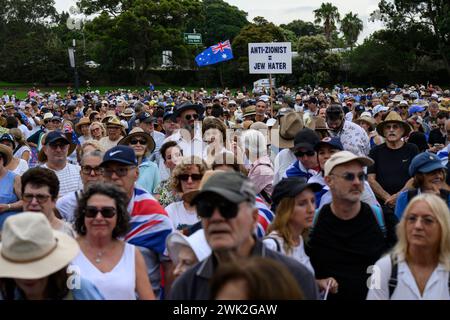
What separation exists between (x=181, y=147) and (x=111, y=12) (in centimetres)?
6462

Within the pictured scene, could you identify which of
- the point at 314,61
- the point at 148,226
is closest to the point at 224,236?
the point at 148,226

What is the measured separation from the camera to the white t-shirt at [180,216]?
5.25m

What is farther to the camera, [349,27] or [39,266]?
[349,27]

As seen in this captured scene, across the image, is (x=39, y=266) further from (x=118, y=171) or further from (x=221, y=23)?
(x=221, y=23)

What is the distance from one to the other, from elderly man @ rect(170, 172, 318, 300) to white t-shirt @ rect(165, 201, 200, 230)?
1.94 m

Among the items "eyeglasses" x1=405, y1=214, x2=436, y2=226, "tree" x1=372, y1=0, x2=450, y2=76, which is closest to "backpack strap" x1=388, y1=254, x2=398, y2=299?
"eyeglasses" x1=405, y1=214, x2=436, y2=226

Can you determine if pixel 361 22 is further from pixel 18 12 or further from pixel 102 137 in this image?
pixel 102 137

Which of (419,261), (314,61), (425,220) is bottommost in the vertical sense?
(419,261)

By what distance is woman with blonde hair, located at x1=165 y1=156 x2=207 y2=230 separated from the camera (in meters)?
5.28

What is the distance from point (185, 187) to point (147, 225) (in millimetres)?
778

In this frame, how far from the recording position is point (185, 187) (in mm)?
5559

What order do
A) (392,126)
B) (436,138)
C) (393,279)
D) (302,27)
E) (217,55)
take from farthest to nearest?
1. (302,27)
2. (217,55)
3. (436,138)
4. (392,126)
5. (393,279)

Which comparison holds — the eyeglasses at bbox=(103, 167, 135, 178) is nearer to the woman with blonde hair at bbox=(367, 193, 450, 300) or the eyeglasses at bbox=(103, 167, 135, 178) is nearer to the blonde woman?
the blonde woman

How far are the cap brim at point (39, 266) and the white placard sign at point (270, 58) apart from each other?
9.66 meters
